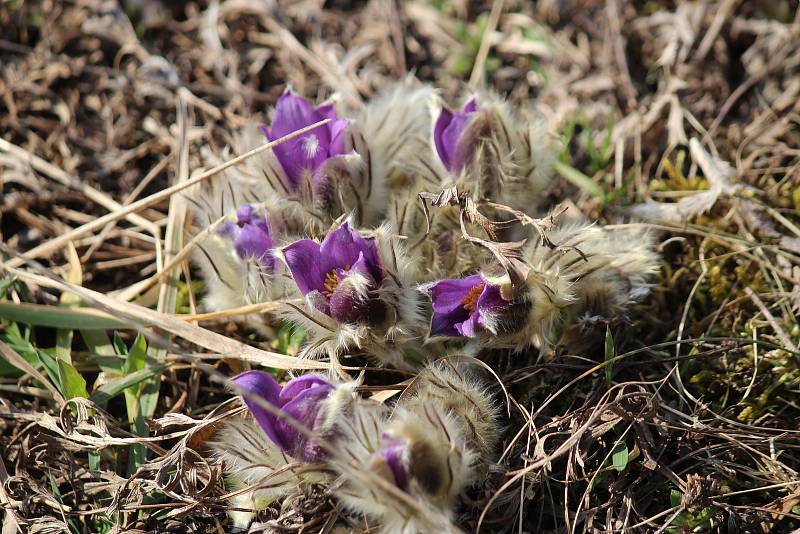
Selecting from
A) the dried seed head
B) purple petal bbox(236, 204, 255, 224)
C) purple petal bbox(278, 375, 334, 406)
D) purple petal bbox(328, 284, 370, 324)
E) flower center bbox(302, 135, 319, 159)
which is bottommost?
the dried seed head

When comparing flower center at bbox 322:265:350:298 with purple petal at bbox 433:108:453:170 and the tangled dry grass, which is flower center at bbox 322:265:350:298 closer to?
the tangled dry grass

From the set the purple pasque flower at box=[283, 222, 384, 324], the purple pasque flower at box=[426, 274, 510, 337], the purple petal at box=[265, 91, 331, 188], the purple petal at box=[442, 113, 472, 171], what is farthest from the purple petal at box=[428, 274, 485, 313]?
the purple petal at box=[265, 91, 331, 188]

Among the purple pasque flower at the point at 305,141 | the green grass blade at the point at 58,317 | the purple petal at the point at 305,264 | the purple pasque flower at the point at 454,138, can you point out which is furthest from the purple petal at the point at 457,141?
Answer: the green grass blade at the point at 58,317

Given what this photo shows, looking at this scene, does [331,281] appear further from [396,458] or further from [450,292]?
[396,458]

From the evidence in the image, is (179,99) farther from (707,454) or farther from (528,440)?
(707,454)

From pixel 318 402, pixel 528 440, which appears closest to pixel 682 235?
pixel 528 440
